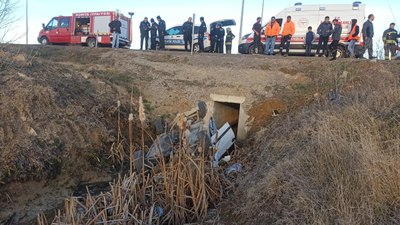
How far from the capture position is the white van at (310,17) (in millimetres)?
14503

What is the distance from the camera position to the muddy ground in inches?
266

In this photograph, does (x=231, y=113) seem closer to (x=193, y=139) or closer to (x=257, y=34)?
(x=257, y=34)

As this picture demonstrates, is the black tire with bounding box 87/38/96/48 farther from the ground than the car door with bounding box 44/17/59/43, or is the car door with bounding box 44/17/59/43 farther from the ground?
the car door with bounding box 44/17/59/43

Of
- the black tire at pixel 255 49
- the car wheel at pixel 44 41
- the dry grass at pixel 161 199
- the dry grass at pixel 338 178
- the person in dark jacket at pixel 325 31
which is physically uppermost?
the person in dark jacket at pixel 325 31

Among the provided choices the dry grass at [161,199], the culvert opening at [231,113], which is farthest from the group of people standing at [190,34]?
the dry grass at [161,199]

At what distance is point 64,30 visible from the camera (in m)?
21.4

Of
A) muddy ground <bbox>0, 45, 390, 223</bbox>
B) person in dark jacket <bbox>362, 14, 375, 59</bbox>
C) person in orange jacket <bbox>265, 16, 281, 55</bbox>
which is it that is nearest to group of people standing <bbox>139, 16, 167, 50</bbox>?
muddy ground <bbox>0, 45, 390, 223</bbox>

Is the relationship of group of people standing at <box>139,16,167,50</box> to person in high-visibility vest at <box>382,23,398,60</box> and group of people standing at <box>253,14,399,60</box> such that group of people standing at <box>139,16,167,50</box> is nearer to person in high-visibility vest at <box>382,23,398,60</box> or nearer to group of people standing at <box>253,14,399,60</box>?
group of people standing at <box>253,14,399,60</box>

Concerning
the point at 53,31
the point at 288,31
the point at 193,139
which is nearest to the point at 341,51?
the point at 288,31

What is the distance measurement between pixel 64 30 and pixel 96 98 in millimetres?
13649

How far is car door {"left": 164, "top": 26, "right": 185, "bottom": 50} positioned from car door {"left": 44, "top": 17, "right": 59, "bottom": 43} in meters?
7.34

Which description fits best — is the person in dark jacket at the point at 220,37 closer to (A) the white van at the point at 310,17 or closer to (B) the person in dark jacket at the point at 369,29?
(A) the white van at the point at 310,17

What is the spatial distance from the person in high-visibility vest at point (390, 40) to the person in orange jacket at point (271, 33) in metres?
3.38

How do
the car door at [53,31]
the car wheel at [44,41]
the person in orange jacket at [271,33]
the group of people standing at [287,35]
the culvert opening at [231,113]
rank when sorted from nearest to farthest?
the culvert opening at [231,113], the group of people standing at [287,35], the person in orange jacket at [271,33], the car door at [53,31], the car wheel at [44,41]
